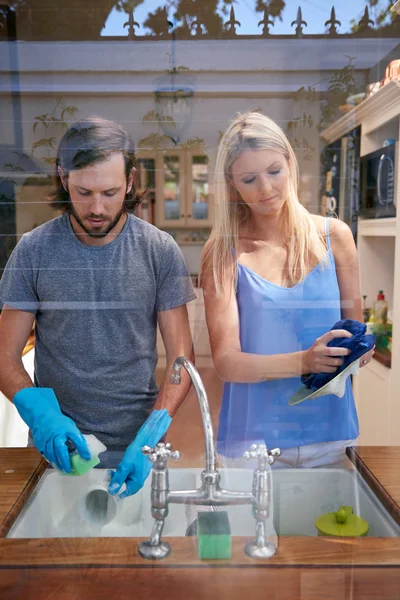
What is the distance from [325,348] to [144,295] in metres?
0.35

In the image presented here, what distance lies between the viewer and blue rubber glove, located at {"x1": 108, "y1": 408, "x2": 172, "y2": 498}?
1069 millimetres

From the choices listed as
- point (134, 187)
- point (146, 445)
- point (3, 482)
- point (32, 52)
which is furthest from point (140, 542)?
point (32, 52)

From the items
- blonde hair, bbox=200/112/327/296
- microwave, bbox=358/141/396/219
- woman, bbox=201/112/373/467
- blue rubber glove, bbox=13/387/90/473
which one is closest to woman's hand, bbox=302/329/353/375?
woman, bbox=201/112/373/467

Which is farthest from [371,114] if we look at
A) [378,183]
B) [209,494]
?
[209,494]

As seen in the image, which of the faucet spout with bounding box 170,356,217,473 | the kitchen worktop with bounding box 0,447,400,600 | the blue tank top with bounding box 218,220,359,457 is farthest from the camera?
the blue tank top with bounding box 218,220,359,457

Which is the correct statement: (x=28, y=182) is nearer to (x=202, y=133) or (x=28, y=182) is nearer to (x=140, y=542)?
(x=202, y=133)

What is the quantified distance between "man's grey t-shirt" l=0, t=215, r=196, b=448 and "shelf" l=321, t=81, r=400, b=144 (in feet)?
1.15

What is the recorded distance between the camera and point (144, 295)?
42.3 inches

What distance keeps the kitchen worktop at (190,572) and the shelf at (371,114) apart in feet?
2.26

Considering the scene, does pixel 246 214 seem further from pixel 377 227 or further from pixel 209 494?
pixel 209 494

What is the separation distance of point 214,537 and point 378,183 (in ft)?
2.24

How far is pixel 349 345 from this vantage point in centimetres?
110

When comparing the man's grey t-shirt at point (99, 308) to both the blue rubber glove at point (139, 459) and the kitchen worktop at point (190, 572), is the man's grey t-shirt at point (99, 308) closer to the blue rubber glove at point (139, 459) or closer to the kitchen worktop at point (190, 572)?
the blue rubber glove at point (139, 459)

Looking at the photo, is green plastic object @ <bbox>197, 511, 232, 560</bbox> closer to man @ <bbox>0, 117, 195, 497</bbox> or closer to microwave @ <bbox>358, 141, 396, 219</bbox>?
man @ <bbox>0, 117, 195, 497</bbox>
